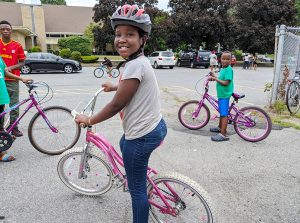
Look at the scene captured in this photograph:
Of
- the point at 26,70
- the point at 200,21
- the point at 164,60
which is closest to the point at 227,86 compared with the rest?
the point at 26,70

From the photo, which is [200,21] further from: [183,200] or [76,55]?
[183,200]

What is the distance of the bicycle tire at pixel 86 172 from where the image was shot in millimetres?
3010

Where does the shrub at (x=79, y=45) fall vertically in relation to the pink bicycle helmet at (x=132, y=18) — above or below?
above

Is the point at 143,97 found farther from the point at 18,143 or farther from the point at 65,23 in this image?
the point at 65,23

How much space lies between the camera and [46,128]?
14.3 ft

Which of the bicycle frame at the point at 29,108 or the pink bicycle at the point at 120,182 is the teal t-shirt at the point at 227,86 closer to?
the pink bicycle at the point at 120,182

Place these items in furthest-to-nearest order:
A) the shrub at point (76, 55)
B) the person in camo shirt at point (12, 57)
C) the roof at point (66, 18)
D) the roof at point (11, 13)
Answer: the roof at point (66, 18) < the roof at point (11, 13) < the shrub at point (76, 55) < the person in camo shirt at point (12, 57)

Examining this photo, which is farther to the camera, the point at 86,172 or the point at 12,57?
the point at 12,57

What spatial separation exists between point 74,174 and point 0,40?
115 inches

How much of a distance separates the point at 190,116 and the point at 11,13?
1764 inches

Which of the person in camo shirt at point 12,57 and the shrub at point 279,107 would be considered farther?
the shrub at point 279,107

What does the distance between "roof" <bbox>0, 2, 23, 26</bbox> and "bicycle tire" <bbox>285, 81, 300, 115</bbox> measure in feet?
141

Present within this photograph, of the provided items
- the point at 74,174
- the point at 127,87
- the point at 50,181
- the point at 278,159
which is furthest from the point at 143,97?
the point at 278,159

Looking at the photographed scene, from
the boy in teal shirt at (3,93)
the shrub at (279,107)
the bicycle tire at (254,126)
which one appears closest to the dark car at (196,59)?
the shrub at (279,107)
